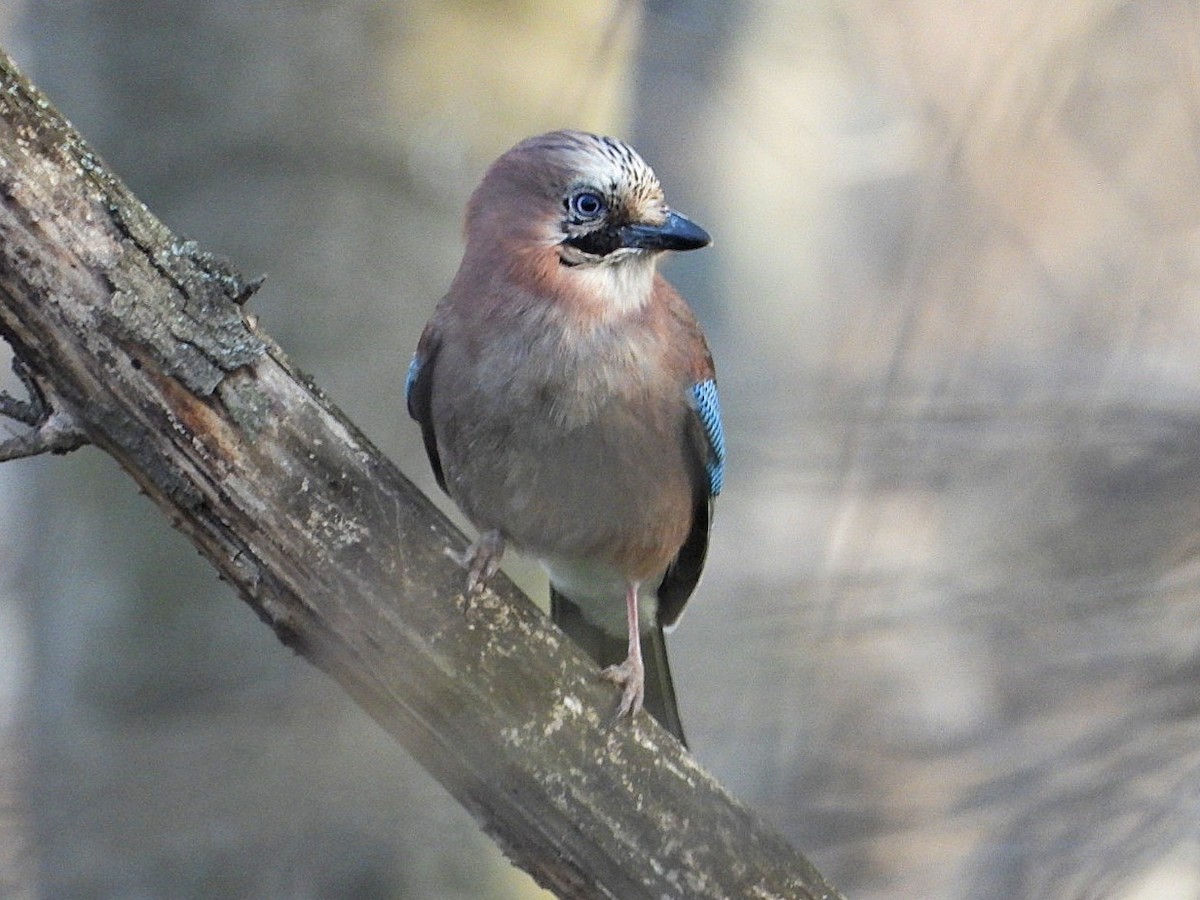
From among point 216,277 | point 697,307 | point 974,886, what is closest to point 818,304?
point 697,307

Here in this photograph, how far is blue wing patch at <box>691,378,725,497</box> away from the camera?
3.31 meters

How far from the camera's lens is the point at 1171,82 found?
441 centimetres

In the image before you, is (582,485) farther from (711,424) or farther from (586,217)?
(586,217)

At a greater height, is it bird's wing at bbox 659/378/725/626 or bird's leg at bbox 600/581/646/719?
bird's wing at bbox 659/378/725/626

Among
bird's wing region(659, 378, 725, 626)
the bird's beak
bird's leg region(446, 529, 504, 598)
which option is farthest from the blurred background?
bird's leg region(446, 529, 504, 598)

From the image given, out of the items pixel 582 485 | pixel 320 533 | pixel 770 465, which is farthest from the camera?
pixel 770 465

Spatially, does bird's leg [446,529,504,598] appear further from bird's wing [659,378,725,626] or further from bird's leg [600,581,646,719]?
bird's wing [659,378,725,626]

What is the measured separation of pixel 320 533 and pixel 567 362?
793 mm

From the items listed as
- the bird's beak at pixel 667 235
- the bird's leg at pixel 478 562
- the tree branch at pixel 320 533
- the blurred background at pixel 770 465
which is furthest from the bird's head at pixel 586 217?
the tree branch at pixel 320 533

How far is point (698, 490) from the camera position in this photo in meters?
3.50

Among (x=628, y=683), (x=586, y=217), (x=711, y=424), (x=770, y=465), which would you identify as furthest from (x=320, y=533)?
(x=770, y=465)

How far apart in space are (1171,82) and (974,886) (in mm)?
2508

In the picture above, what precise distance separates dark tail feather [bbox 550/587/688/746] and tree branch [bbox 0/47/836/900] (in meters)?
0.75

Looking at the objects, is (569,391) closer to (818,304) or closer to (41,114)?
(41,114)
